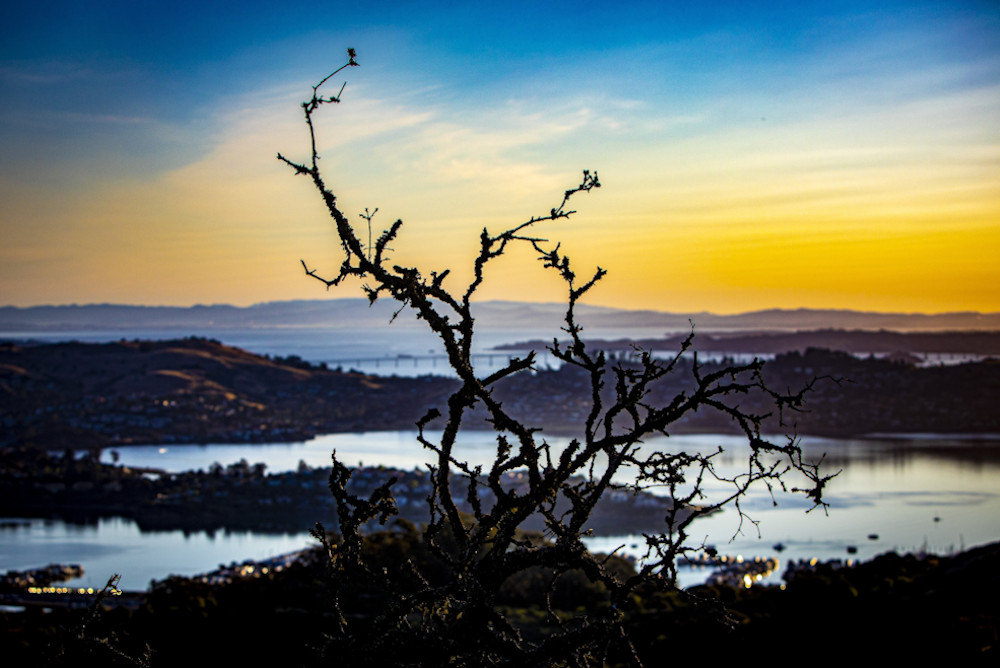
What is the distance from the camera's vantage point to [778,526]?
58.6ft

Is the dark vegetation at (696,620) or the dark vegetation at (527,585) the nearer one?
the dark vegetation at (527,585)

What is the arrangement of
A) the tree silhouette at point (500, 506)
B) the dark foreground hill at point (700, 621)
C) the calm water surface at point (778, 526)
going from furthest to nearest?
the calm water surface at point (778, 526) → the dark foreground hill at point (700, 621) → the tree silhouette at point (500, 506)

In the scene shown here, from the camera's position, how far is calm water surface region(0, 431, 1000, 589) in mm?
15438

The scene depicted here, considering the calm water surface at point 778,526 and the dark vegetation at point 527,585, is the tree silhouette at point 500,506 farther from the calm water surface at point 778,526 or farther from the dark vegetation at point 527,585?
the calm water surface at point 778,526

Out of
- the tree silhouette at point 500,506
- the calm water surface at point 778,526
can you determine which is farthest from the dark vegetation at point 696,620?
the calm water surface at point 778,526

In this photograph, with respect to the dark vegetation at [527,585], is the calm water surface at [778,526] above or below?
below

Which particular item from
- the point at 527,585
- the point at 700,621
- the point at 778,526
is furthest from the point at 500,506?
the point at 778,526

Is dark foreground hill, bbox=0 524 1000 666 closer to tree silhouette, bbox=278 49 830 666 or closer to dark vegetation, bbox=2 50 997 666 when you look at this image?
dark vegetation, bbox=2 50 997 666

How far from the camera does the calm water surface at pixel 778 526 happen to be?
1544cm

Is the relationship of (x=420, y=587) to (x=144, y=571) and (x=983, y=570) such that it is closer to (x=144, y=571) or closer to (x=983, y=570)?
(x=983, y=570)

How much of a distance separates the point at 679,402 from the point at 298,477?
2310 centimetres

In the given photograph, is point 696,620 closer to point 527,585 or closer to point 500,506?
point 527,585

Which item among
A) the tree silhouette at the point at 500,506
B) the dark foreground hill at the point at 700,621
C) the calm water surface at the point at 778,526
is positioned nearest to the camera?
the tree silhouette at the point at 500,506

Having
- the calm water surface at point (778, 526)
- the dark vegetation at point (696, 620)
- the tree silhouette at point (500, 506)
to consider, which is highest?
the tree silhouette at point (500, 506)
